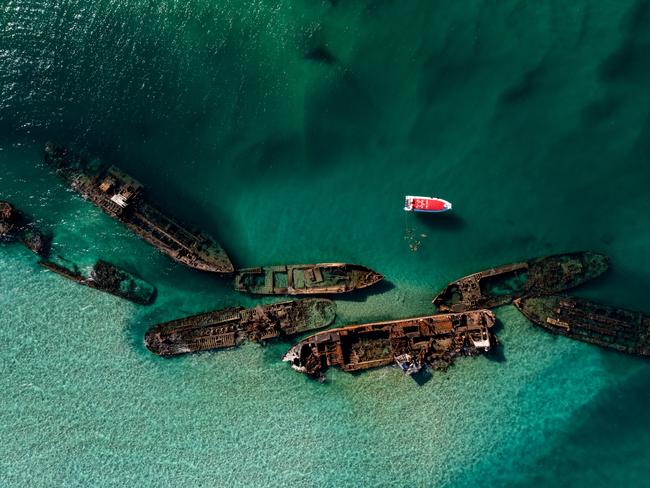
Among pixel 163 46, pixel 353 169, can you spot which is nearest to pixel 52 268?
pixel 163 46

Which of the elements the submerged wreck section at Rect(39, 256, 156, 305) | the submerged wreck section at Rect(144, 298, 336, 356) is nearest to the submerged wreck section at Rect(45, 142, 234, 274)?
the submerged wreck section at Rect(39, 256, 156, 305)

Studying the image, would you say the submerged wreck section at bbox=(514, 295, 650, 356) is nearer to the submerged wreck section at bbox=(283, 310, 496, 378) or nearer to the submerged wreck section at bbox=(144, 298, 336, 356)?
the submerged wreck section at bbox=(283, 310, 496, 378)

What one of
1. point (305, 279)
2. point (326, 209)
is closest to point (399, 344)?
point (305, 279)

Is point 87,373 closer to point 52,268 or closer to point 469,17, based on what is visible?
point 52,268

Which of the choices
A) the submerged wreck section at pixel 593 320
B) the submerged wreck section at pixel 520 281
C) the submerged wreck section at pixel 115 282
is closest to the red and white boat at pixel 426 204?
the submerged wreck section at pixel 520 281

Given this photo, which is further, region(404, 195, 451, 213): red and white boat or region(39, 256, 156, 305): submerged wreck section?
region(39, 256, 156, 305): submerged wreck section

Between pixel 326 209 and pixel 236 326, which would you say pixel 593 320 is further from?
pixel 236 326
